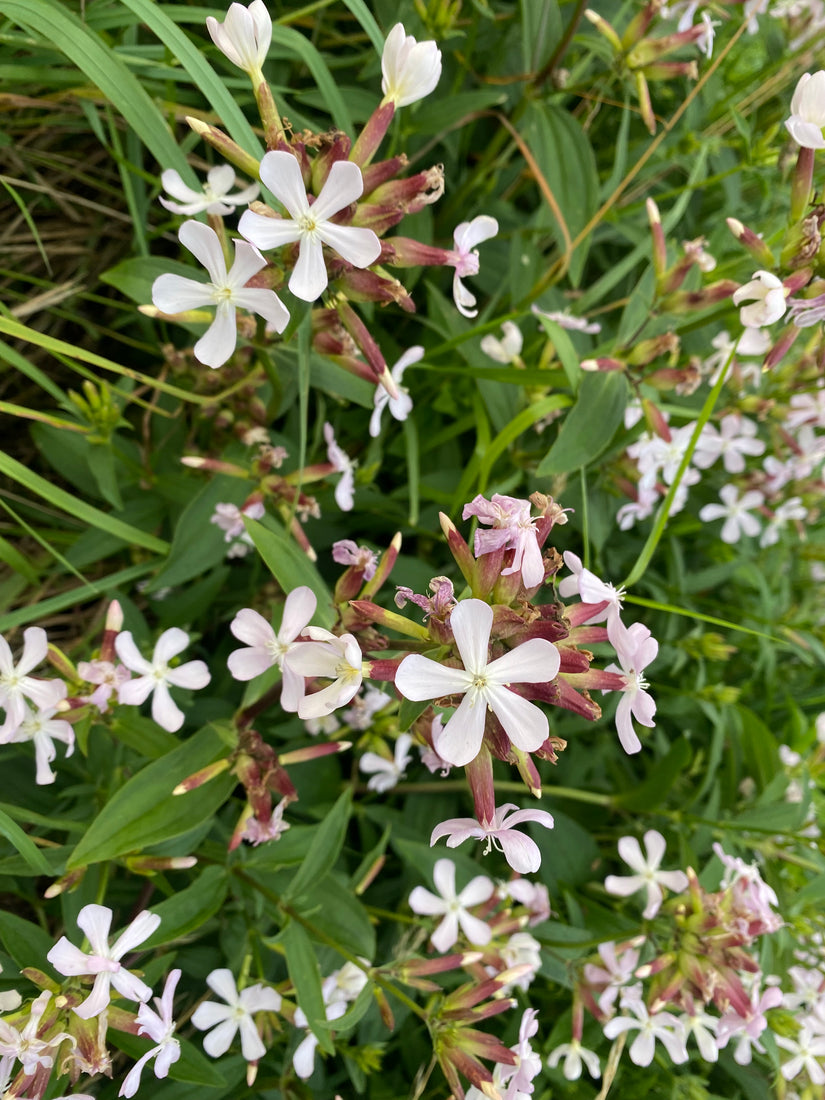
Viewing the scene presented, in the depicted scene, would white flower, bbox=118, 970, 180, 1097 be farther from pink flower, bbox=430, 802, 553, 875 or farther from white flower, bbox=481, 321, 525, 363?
white flower, bbox=481, 321, 525, 363

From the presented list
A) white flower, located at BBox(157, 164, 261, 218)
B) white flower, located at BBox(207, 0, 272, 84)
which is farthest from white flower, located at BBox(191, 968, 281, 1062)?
white flower, located at BBox(207, 0, 272, 84)

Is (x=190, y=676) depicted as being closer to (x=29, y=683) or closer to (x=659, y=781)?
(x=29, y=683)

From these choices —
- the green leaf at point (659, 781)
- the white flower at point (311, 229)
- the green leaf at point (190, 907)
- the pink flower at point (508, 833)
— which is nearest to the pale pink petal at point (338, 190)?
the white flower at point (311, 229)

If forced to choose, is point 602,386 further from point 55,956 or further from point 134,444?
point 55,956

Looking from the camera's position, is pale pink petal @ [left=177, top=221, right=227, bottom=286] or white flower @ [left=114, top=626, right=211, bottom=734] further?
white flower @ [left=114, top=626, right=211, bottom=734]

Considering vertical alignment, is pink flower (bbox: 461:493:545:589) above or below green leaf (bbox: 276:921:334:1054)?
above

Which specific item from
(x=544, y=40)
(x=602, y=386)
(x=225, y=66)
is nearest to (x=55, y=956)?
(x=602, y=386)

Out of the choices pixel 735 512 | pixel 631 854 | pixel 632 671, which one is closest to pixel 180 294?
pixel 632 671

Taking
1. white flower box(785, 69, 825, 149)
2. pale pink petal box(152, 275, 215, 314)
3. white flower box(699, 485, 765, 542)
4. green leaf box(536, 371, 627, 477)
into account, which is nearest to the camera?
pale pink petal box(152, 275, 215, 314)
